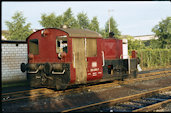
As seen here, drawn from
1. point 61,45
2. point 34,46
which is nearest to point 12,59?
point 34,46

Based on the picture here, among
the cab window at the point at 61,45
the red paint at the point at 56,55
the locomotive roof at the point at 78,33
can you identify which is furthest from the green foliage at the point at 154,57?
the cab window at the point at 61,45

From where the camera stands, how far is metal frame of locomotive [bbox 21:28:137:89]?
827 centimetres

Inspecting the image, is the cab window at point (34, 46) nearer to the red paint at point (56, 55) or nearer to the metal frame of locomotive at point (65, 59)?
the metal frame of locomotive at point (65, 59)

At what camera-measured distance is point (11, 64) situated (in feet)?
40.5

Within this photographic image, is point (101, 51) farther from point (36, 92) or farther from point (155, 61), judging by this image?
point (155, 61)

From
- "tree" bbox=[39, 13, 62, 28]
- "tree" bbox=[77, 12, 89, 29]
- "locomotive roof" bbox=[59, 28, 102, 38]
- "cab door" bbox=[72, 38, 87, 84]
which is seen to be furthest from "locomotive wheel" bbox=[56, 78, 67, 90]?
"tree" bbox=[77, 12, 89, 29]

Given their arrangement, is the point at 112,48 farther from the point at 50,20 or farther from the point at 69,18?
the point at 69,18

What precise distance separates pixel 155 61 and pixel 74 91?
17.1 metres

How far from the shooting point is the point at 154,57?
76.1 ft

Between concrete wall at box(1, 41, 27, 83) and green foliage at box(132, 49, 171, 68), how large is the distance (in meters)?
13.5

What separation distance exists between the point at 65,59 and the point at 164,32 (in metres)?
27.2

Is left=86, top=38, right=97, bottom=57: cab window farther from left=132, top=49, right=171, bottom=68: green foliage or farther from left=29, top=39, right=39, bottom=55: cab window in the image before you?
left=132, top=49, right=171, bottom=68: green foliage

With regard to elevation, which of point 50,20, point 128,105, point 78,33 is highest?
point 50,20

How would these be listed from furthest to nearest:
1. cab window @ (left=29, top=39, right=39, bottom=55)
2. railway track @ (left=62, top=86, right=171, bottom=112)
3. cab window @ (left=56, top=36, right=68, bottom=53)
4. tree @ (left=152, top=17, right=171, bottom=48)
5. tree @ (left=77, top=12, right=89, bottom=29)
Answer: tree @ (left=77, top=12, right=89, bottom=29) < tree @ (left=152, top=17, right=171, bottom=48) < cab window @ (left=29, top=39, right=39, bottom=55) < cab window @ (left=56, top=36, right=68, bottom=53) < railway track @ (left=62, top=86, right=171, bottom=112)
